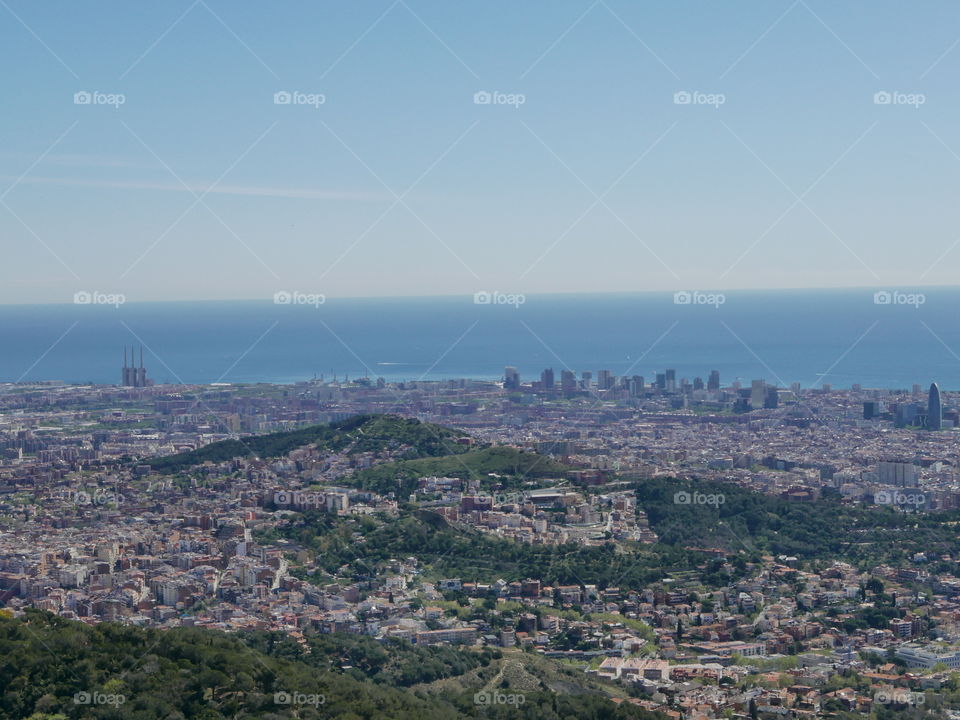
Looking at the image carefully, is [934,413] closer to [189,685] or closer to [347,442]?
[347,442]

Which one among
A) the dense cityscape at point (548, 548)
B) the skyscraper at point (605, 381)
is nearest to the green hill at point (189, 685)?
the dense cityscape at point (548, 548)

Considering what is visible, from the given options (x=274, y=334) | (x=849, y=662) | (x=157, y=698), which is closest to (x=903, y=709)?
(x=849, y=662)

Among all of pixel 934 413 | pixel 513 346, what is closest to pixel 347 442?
pixel 934 413

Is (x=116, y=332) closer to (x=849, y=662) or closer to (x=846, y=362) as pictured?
(x=846, y=362)

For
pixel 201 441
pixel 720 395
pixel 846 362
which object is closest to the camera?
pixel 201 441

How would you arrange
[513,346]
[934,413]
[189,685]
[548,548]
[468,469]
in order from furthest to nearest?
[513,346], [934,413], [468,469], [548,548], [189,685]

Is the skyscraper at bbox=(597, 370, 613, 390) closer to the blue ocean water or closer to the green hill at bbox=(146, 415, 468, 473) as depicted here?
the blue ocean water

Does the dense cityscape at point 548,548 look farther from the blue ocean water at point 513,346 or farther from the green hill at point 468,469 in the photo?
the blue ocean water at point 513,346

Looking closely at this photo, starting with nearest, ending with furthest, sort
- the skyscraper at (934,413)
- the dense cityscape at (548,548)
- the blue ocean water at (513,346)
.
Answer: the dense cityscape at (548,548)
the skyscraper at (934,413)
the blue ocean water at (513,346)
